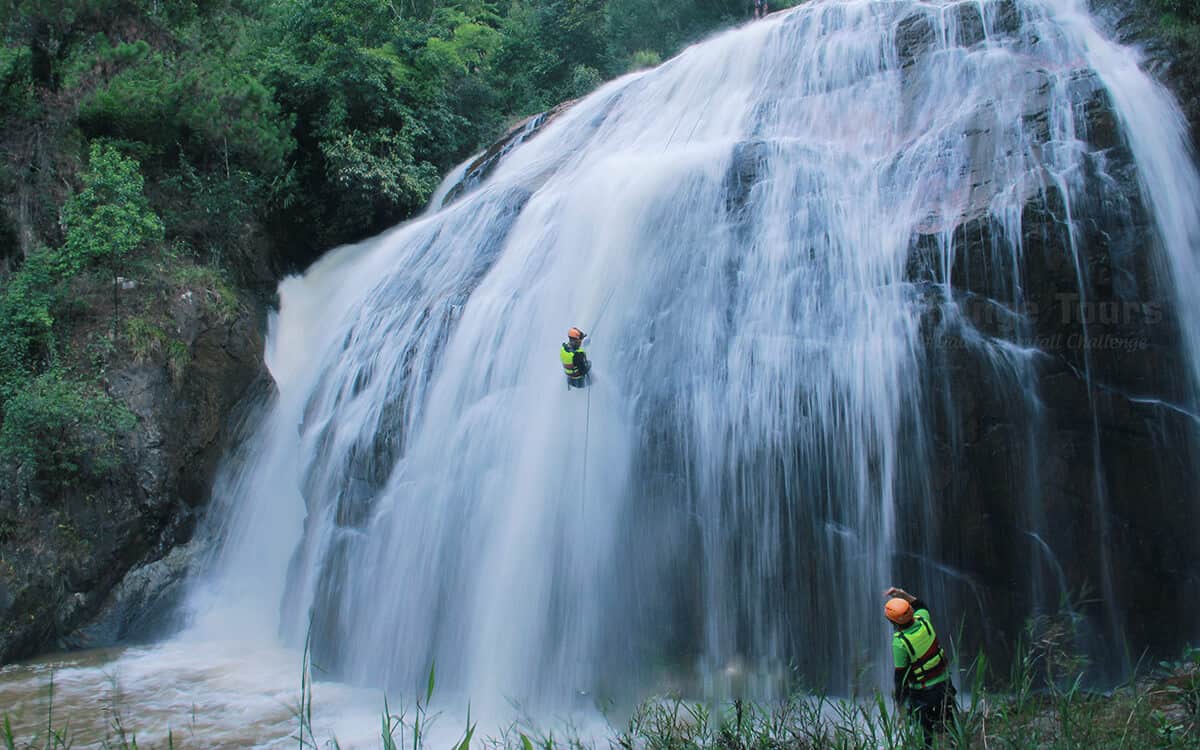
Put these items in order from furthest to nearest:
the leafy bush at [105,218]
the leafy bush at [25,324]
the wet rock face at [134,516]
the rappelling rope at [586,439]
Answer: the leafy bush at [105,218]
the leafy bush at [25,324]
the wet rock face at [134,516]
the rappelling rope at [586,439]

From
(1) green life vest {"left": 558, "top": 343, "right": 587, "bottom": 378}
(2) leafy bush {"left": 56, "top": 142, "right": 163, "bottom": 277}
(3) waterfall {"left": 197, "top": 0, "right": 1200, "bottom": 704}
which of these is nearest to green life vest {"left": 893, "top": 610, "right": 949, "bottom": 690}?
(3) waterfall {"left": 197, "top": 0, "right": 1200, "bottom": 704}

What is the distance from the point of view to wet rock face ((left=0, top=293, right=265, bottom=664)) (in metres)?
8.98

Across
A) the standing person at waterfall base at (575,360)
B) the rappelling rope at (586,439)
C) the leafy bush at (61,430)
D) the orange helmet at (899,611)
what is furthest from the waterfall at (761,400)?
the leafy bush at (61,430)

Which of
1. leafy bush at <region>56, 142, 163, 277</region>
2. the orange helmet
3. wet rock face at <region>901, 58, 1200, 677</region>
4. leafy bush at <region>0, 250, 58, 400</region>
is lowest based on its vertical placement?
the orange helmet

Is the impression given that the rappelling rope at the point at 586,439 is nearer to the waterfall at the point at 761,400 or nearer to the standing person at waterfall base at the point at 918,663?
the waterfall at the point at 761,400

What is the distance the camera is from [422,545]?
824 centimetres

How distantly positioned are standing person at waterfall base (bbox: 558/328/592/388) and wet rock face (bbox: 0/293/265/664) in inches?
221

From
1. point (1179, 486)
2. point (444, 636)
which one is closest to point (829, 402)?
point (1179, 486)

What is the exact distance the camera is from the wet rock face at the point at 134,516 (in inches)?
354

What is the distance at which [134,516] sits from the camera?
9797 mm

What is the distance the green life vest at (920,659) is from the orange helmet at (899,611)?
3.5 inches

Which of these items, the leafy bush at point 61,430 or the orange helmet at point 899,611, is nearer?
the orange helmet at point 899,611

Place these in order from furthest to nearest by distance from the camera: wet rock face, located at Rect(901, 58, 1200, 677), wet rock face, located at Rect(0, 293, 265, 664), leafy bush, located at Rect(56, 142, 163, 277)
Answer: leafy bush, located at Rect(56, 142, 163, 277)
wet rock face, located at Rect(0, 293, 265, 664)
wet rock face, located at Rect(901, 58, 1200, 677)

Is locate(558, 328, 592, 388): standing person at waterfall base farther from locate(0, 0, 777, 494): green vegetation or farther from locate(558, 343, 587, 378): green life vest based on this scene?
locate(0, 0, 777, 494): green vegetation
